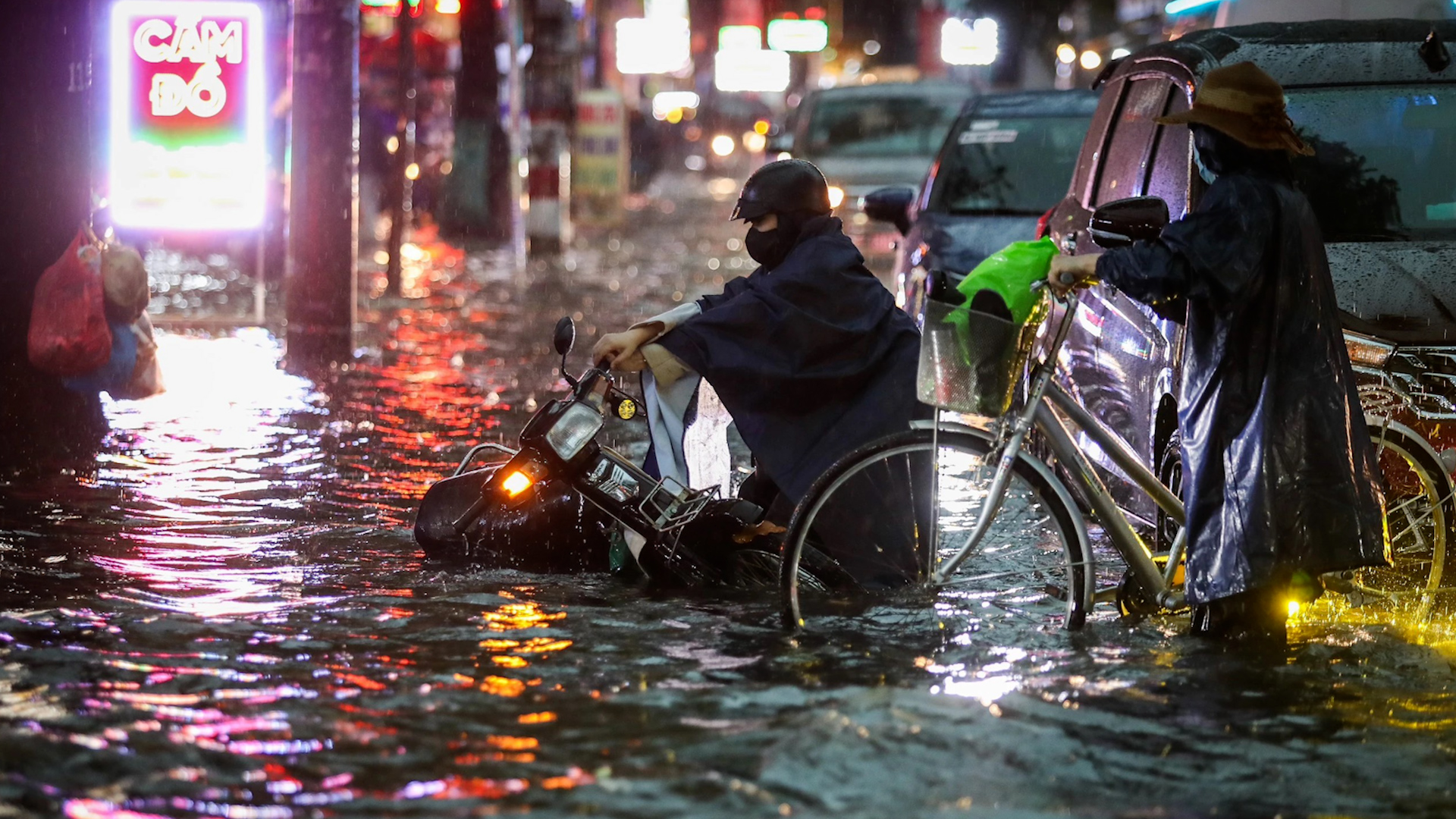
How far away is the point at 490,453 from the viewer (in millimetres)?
9016

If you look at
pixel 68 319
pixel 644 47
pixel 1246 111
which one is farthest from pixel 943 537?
pixel 644 47

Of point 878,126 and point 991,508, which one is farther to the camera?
point 878,126

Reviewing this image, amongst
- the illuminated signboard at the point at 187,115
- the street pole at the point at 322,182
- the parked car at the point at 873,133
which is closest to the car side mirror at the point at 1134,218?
the illuminated signboard at the point at 187,115

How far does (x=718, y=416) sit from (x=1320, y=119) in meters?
2.42

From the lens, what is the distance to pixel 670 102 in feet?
212

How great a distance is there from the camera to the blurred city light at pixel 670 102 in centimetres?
6306

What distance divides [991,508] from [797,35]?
6036 centimetres

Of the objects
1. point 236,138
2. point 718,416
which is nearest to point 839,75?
point 236,138

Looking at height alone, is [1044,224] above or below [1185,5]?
below

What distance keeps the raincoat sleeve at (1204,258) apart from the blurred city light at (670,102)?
5651 centimetres

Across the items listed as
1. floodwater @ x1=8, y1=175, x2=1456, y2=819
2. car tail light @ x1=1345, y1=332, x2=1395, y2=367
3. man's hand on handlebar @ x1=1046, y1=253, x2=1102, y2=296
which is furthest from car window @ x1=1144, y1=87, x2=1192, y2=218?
floodwater @ x1=8, y1=175, x2=1456, y2=819

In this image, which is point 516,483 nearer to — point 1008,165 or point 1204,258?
point 1204,258

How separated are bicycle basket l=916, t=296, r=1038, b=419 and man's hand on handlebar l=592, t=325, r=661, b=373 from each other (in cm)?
110

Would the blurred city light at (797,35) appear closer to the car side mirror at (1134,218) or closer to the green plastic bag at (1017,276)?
the car side mirror at (1134,218)
